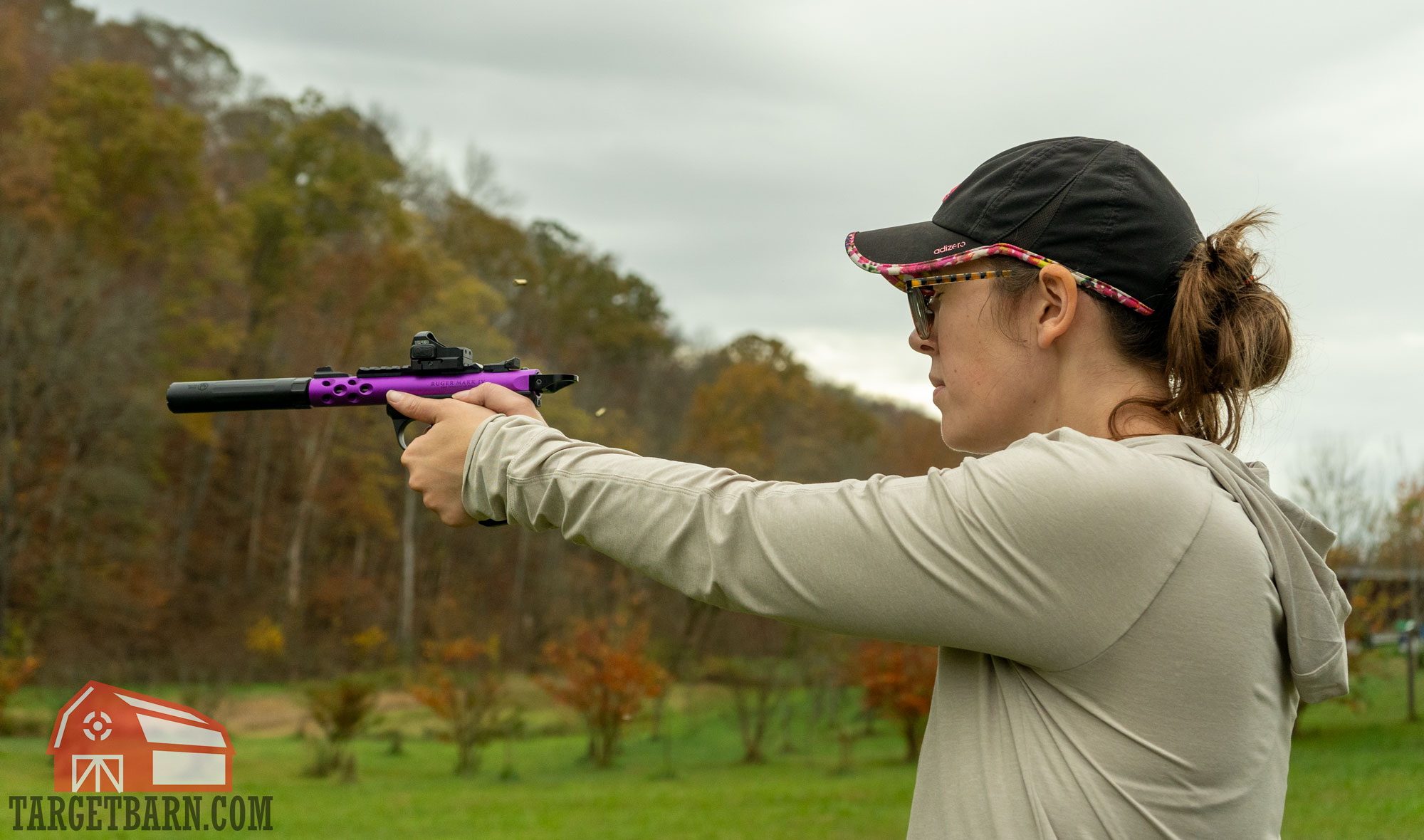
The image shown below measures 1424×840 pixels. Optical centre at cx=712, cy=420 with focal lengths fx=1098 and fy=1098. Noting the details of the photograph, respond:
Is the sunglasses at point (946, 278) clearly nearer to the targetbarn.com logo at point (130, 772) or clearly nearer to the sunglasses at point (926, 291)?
the sunglasses at point (926, 291)

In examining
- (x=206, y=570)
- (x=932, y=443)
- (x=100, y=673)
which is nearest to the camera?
(x=100, y=673)

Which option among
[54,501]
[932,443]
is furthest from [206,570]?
[932,443]

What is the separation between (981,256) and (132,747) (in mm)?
10361

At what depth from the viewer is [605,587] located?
41.5 metres

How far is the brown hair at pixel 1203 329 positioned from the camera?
68.5 inches

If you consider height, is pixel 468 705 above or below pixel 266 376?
below

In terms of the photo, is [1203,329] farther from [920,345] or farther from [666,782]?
[666,782]

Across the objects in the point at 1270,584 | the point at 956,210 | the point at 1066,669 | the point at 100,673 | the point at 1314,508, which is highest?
the point at 956,210

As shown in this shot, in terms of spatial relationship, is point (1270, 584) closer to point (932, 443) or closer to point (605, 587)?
point (605, 587)

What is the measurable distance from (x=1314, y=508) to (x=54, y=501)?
3553 cm

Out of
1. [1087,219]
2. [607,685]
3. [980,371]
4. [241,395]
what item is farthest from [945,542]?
[607,685]

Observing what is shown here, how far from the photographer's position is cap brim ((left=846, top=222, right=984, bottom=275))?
1821 mm

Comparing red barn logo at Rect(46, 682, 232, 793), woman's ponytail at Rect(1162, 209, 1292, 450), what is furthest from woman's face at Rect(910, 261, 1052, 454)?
red barn logo at Rect(46, 682, 232, 793)

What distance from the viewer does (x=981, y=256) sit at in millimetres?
1783
